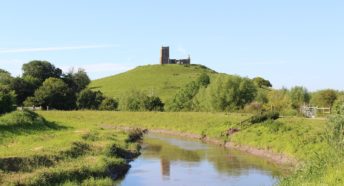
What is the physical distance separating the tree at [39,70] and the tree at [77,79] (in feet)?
15.1

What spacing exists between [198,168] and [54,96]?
285 ft

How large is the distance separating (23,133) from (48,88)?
73.6 metres

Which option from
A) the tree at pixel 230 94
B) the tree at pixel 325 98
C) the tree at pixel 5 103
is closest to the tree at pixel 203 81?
the tree at pixel 325 98

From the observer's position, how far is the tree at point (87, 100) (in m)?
130

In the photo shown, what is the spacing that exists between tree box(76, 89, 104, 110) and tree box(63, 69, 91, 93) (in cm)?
1612

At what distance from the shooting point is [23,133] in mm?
49969

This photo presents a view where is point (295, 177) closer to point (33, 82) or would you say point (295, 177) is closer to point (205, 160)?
point (205, 160)

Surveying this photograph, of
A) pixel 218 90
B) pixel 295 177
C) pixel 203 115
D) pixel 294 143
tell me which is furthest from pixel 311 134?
pixel 218 90

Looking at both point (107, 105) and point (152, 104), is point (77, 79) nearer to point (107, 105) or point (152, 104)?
point (107, 105)

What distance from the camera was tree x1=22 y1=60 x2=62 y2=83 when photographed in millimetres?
142875

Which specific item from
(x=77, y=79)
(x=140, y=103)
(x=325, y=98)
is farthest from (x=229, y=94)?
(x=77, y=79)

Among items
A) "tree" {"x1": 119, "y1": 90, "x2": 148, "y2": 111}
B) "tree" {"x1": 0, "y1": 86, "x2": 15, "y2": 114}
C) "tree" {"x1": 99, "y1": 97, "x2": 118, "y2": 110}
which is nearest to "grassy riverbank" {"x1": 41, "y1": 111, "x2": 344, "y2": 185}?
"tree" {"x1": 0, "y1": 86, "x2": 15, "y2": 114}

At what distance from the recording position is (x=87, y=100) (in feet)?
430

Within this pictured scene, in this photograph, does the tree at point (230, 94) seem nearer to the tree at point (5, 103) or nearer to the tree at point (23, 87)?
the tree at point (23, 87)
